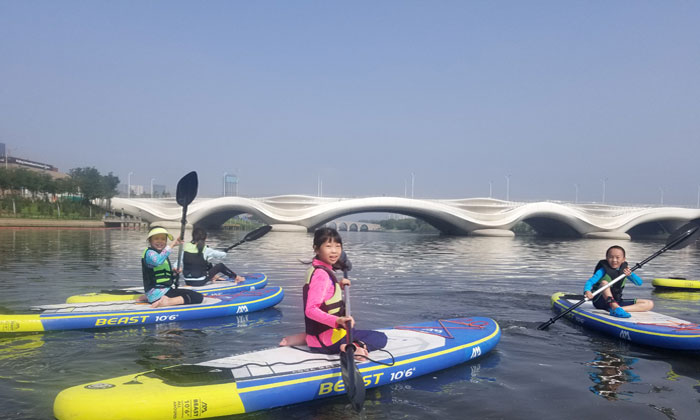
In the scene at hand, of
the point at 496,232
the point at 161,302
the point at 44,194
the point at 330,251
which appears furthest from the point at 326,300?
the point at 496,232

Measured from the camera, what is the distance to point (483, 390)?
623 cm

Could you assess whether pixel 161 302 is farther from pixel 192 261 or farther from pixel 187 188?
pixel 187 188

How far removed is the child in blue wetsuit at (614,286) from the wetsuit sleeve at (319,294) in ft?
18.4

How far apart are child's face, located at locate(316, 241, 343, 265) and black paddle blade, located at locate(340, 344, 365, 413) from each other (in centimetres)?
94

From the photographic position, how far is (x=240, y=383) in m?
5.09

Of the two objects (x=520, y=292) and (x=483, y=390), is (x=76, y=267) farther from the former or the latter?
(x=483, y=390)

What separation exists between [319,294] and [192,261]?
276 inches

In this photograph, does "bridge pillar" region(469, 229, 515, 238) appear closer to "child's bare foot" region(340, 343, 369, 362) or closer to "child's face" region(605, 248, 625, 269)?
"child's face" region(605, 248, 625, 269)

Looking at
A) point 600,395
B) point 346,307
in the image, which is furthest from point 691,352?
point 346,307

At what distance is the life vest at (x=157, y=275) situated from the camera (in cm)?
902

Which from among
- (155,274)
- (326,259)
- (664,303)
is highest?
(326,259)

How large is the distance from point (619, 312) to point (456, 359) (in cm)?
395

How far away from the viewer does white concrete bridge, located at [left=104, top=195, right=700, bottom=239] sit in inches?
2793

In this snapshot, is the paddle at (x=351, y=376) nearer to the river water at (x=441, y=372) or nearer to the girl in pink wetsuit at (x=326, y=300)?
the girl in pink wetsuit at (x=326, y=300)
